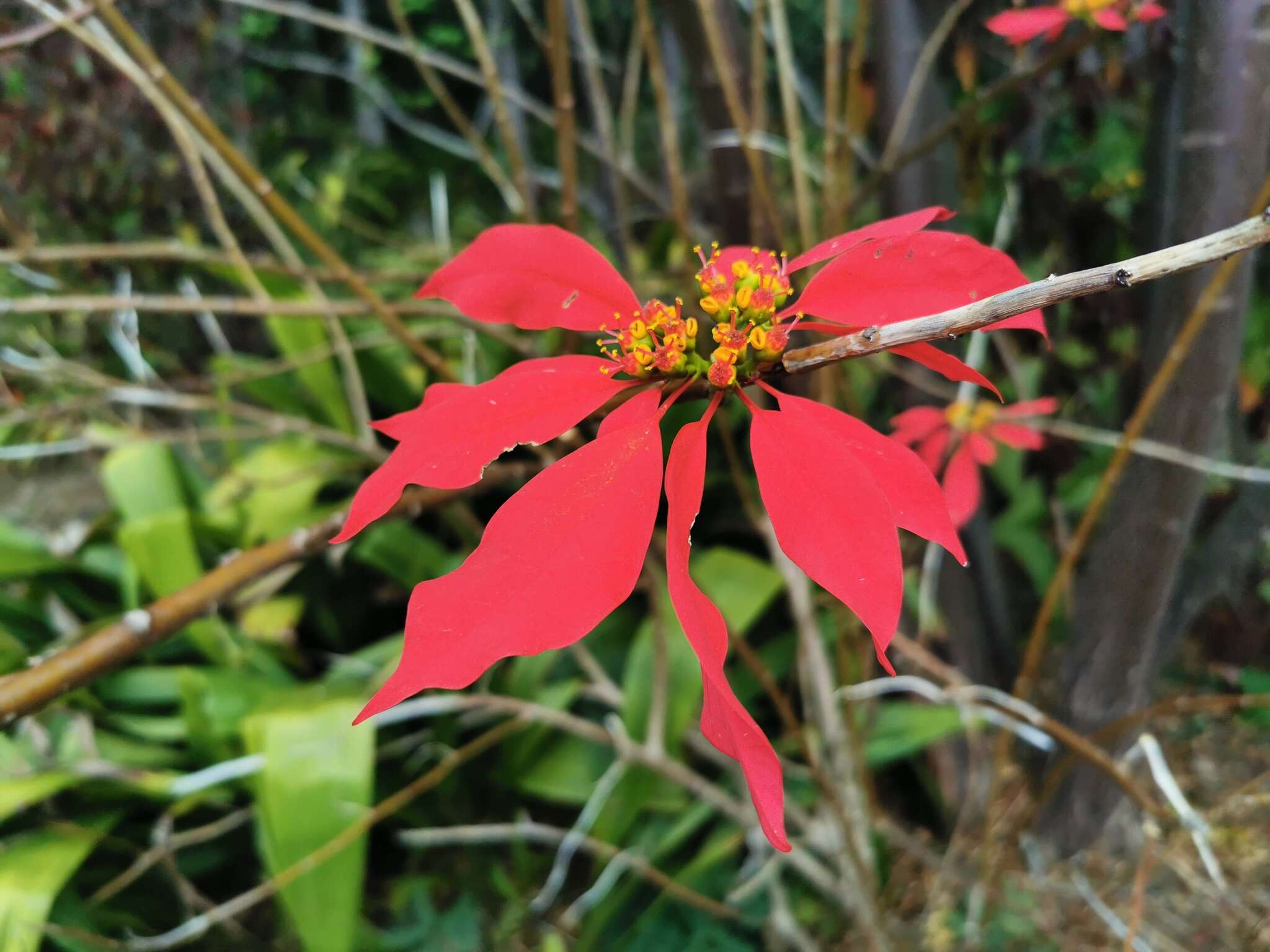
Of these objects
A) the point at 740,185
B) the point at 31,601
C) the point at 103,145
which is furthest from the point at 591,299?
the point at 103,145

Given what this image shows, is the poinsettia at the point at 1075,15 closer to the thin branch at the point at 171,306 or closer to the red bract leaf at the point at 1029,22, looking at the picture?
the red bract leaf at the point at 1029,22

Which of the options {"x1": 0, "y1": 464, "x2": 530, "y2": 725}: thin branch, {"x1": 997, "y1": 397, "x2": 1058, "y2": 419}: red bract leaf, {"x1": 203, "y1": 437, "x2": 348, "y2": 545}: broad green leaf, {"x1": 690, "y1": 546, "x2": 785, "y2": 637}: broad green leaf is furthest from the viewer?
{"x1": 203, "y1": 437, "x2": 348, "y2": 545}: broad green leaf

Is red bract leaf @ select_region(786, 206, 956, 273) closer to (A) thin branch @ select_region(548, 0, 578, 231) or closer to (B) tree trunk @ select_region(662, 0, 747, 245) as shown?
(A) thin branch @ select_region(548, 0, 578, 231)

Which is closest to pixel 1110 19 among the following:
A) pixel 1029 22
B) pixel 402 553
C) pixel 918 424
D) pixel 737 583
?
pixel 1029 22

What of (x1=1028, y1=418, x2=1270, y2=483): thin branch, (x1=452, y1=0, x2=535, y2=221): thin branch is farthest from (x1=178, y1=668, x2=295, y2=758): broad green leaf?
(x1=1028, y1=418, x2=1270, y2=483): thin branch

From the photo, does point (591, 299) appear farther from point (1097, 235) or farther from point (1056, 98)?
point (1056, 98)

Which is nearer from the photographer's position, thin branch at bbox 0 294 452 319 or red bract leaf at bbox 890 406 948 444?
thin branch at bbox 0 294 452 319
